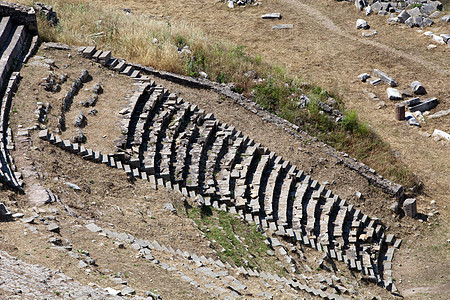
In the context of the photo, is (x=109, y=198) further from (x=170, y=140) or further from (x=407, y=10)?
(x=407, y=10)

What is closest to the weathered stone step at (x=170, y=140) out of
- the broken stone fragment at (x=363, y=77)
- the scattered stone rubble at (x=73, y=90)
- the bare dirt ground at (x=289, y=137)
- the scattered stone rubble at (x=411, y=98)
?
the bare dirt ground at (x=289, y=137)

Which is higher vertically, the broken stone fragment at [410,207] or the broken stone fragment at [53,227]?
the broken stone fragment at [53,227]

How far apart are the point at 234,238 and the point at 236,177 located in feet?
8.70

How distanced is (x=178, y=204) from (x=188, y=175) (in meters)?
1.38

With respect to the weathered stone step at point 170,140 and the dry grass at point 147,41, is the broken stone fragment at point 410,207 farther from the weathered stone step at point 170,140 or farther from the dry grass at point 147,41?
the dry grass at point 147,41

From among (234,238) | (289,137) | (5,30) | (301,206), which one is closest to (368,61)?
(289,137)

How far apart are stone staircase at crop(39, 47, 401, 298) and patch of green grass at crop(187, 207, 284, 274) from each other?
1.31ft

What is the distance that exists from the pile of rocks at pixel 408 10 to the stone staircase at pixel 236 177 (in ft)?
44.0

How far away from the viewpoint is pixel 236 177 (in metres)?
13.4

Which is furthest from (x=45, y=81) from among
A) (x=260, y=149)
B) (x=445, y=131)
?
(x=445, y=131)

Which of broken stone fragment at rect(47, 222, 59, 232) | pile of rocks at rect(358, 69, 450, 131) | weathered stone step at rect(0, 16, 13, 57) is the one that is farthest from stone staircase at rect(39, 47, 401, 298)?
pile of rocks at rect(358, 69, 450, 131)

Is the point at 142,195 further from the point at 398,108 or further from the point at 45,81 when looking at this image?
the point at 398,108

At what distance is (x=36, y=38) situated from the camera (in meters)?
16.1

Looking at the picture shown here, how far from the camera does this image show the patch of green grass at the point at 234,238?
34.2 ft
